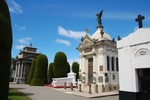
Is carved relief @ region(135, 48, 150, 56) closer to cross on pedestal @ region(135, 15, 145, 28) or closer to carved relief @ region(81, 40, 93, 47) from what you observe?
cross on pedestal @ region(135, 15, 145, 28)

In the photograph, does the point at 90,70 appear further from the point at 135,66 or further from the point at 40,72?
the point at 40,72

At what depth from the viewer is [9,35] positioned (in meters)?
7.97

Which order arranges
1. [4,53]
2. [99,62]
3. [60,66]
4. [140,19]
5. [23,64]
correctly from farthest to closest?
1. [23,64]
2. [60,66]
3. [99,62]
4. [140,19]
5. [4,53]

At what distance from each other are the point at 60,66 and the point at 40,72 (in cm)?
447

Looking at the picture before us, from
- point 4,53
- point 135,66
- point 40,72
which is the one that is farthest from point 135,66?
point 40,72

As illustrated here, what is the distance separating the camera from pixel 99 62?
816 inches

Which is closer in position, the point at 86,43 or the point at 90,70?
the point at 90,70

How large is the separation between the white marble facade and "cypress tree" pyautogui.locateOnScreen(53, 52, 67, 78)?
27.5 feet

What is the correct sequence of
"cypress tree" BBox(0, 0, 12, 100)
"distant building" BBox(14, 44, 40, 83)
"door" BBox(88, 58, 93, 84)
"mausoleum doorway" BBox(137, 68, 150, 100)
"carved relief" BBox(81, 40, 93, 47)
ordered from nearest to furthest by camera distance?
"cypress tree" BBox(0, 0, 12, 100) → "mausoleum doorway" BBox(137, 68, 150, 100) → "door" BBox(88, 58, 93, 84) → "carved relief" BBox(81, 40, 93, 47) → "distant building" BBox(14, 44, 40, 83)

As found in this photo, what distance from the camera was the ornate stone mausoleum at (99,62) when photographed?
2002 cm

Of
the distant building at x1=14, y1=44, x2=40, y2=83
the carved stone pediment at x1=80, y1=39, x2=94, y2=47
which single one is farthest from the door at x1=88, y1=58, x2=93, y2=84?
the distant building at x1=14, y1=44, x2=40, y2=83

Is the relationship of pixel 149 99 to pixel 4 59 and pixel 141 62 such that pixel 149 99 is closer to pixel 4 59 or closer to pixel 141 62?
pixel 141 62

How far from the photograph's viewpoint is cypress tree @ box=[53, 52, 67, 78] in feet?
101

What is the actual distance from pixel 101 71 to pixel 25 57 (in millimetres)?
37482
